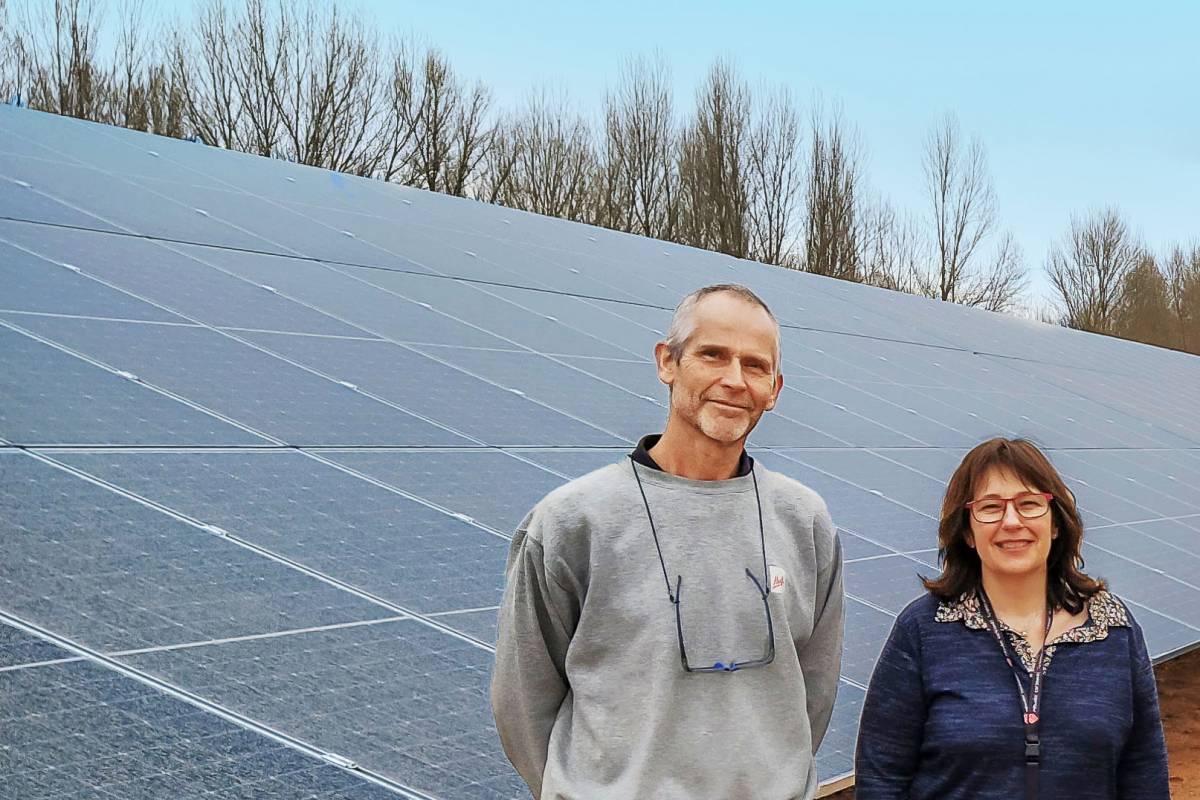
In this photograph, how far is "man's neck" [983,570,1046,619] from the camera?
3.74 m

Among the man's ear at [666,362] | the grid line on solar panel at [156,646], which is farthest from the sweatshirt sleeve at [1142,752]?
the grid line on solar panel at [156,646]

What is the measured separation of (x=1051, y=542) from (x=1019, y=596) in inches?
7.3

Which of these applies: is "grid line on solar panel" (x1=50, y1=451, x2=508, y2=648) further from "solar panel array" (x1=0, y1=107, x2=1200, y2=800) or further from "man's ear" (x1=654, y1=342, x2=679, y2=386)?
"man's ear" (x1=654, y1=342, x2=679, y2=386)

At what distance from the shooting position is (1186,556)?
417 inches

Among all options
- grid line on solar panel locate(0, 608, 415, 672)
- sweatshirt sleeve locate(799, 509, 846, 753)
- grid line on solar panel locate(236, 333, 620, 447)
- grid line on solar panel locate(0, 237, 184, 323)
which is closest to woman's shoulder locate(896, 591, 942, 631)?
sweatshirt sleeve locate(799, 509, 846, 753)

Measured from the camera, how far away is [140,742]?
3715 millimetres

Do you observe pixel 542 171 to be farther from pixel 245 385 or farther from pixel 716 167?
pixel 245 385

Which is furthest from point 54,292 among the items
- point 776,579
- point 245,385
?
point 776,579

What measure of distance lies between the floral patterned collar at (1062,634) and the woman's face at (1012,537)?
13 centimetres

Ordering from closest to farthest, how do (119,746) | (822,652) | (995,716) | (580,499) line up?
(580,499) < (822,652) < (995,716) < (119,746)

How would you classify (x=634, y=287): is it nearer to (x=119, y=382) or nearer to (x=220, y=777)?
(x=119, y=382)

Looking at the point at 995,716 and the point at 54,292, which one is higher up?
the point at 54,292

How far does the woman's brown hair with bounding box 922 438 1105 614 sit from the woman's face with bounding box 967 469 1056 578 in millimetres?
38

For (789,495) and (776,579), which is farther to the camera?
(789,495)
